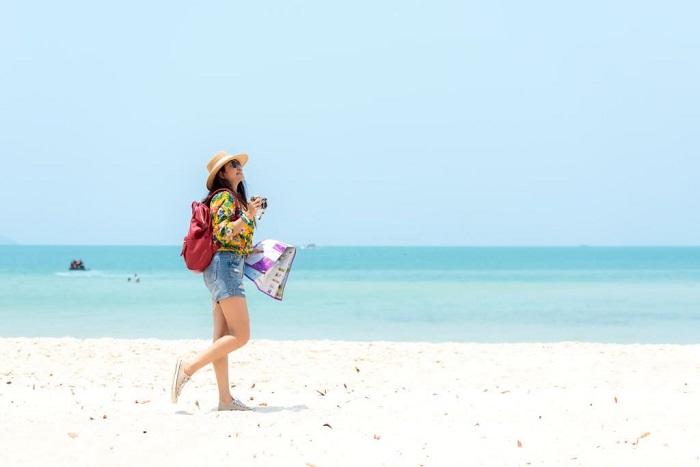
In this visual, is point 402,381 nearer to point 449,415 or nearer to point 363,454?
point 449,415

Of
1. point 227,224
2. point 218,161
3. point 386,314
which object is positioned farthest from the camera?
point 386,314

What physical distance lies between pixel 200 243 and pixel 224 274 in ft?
0.86

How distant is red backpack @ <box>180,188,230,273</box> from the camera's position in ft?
17.3

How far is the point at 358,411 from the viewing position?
569cm

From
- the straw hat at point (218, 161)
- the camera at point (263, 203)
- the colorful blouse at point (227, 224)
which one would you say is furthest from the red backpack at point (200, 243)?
the camera at point (263, 203)

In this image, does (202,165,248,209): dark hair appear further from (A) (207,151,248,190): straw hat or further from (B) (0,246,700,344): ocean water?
(B) (0,246,700,344): ocean water

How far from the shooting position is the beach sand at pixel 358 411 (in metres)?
4.46

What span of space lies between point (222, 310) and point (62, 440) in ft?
4.39

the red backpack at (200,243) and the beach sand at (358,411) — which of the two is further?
the red backpack at (200,243)

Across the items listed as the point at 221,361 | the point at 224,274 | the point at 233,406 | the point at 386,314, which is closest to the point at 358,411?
the point at 233,406

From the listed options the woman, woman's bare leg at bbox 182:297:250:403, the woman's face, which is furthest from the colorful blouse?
woman's bare leg at bbox 182:297:250:403

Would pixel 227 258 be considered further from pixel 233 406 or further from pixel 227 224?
pixel 233 406

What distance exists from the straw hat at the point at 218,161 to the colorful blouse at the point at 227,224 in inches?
6.7

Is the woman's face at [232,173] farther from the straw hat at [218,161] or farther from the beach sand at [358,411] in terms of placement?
the beach sand at [358,411]
